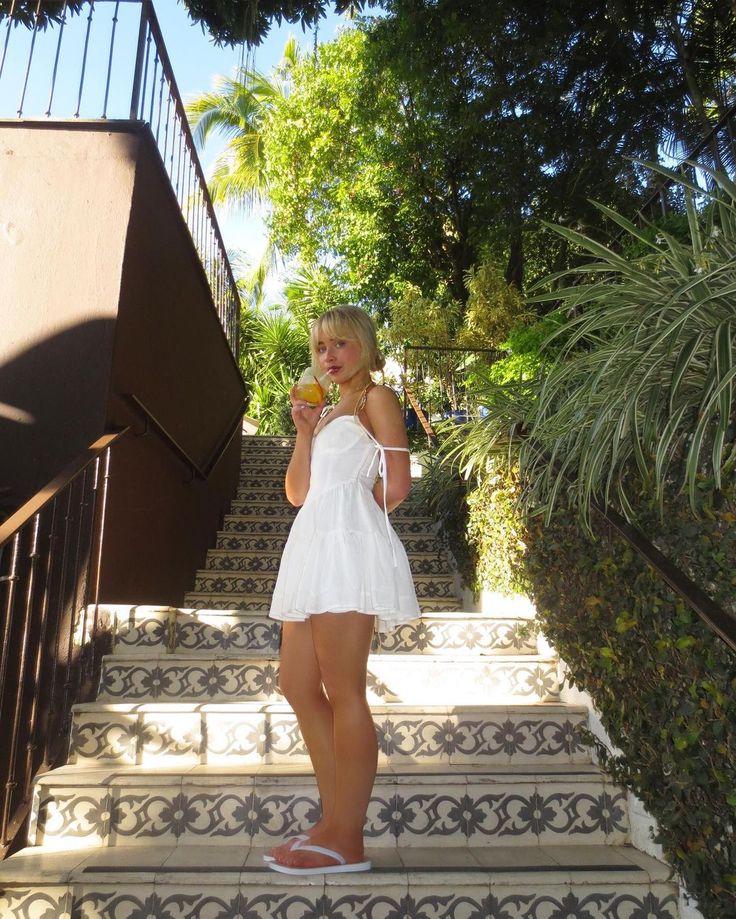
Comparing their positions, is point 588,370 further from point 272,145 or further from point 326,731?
point 272,145

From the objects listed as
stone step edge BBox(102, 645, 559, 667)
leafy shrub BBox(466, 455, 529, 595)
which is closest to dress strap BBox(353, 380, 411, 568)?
stone step edge BBox(102, 645, 559, 667)

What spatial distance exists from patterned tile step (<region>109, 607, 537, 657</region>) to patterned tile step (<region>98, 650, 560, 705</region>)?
6.7 inches

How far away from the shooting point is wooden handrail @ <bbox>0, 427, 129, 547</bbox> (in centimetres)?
197

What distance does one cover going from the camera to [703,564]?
164 cm

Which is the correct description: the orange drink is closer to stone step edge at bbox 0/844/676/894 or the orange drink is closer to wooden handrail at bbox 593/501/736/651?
wooden handrail at bbox 593/501/736/651

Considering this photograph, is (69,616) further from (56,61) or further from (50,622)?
(56,61)

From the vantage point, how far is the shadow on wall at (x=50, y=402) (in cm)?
288

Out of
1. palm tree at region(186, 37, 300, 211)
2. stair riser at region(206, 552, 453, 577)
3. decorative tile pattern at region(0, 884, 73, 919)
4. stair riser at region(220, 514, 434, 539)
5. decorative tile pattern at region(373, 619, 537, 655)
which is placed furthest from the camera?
palm tree at region(186, 37, 300, 211)

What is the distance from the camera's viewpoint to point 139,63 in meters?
3.37

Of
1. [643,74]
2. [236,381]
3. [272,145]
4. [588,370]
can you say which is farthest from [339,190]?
[588,370]

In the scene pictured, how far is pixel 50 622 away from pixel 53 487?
2.30 ft

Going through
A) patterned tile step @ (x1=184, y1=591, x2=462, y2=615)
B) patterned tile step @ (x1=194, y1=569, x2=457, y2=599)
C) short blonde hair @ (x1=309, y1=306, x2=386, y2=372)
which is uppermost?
short blonde hair @ (x1=309, y1=306, x2=386, y2=372)

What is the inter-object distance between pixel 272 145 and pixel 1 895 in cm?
1288

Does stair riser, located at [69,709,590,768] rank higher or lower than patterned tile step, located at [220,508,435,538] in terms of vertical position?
lower
